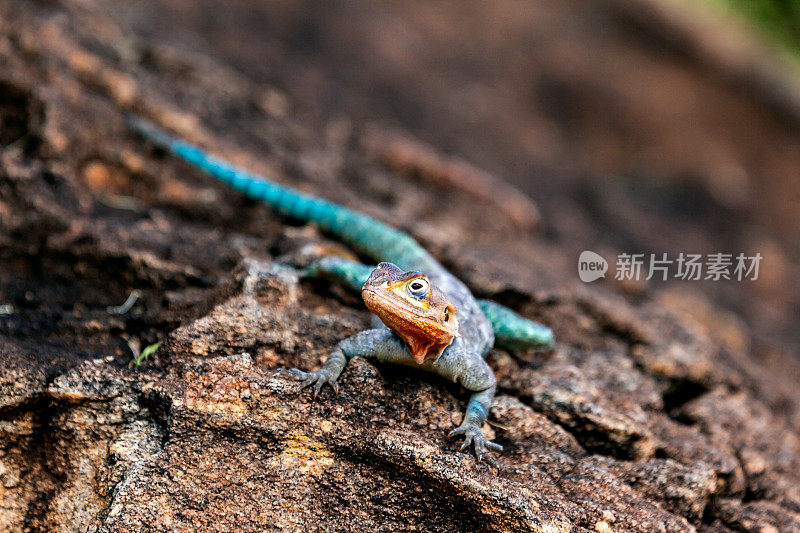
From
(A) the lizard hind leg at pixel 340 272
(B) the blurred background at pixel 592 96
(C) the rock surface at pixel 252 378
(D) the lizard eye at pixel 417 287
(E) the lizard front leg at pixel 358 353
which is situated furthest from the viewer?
(B) the blurred background at pixel 592 96

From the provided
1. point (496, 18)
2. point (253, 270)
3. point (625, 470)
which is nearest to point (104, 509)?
point (253, 270)

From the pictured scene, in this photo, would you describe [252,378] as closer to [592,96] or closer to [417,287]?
[417,287]

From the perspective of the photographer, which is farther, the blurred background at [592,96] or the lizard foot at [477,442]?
the blurred background at [592,96]

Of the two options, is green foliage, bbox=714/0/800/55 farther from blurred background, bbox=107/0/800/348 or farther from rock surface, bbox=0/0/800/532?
rock surface, bbox=0/0/800/532

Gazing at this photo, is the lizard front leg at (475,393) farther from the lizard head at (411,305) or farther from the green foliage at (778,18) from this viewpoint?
the green foliage at (778,18)

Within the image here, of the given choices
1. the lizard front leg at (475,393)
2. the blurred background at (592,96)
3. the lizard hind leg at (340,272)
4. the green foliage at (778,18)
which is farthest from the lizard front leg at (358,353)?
the green foliage at (778,18)

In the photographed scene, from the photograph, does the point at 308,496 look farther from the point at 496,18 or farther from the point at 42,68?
the point at 496,18
